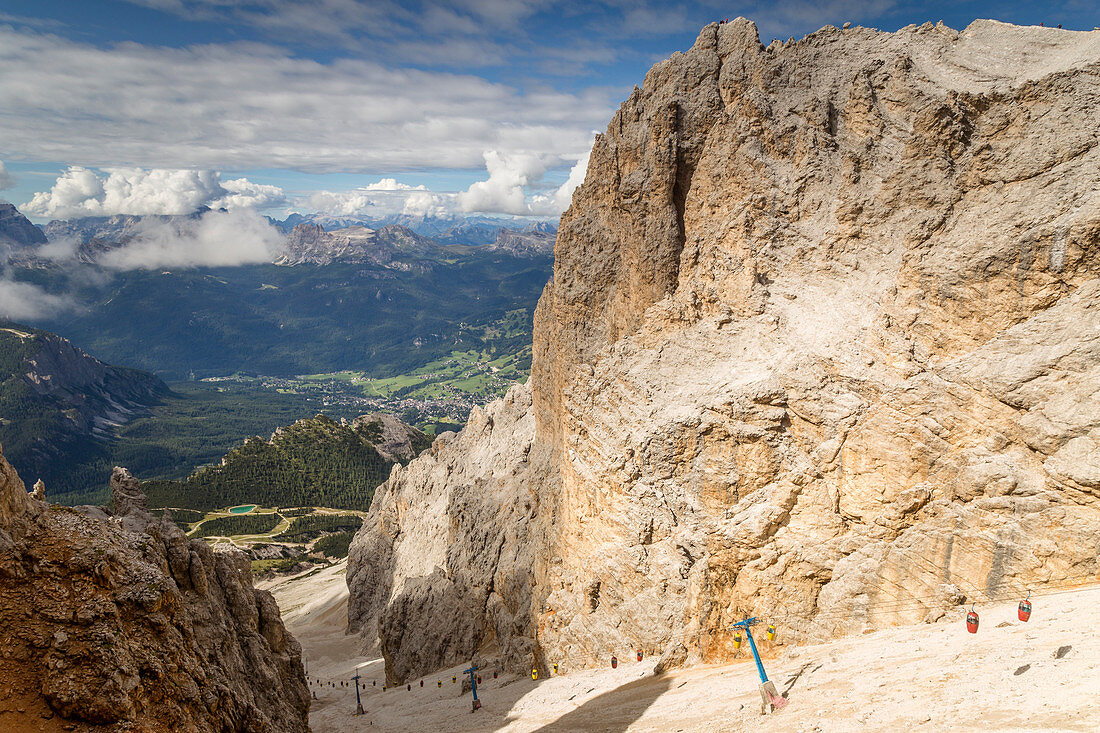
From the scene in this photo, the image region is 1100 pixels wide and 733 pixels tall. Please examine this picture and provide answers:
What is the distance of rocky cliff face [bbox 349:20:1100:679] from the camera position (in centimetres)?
2539

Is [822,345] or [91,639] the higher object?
[822,345]

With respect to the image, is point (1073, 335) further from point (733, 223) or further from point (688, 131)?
point (688, 131)

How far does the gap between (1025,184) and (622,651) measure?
36.5 metres

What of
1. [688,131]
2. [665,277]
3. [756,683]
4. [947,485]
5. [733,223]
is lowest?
[756,683]

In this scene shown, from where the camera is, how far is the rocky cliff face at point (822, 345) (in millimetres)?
25391

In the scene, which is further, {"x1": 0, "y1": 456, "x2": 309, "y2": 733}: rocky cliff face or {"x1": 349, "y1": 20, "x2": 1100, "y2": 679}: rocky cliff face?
{"x1": 349, "y1": 20, "x2": 1100, "y2": 679}: rocky cliff face

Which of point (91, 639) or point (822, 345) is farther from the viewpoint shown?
point (822, 345)

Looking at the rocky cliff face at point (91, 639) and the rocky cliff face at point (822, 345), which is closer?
the rocky cliff face at point (91, 639)

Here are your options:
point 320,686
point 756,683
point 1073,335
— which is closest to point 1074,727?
point 756,683

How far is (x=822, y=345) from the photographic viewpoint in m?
32.4

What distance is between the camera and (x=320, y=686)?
68.0 meters

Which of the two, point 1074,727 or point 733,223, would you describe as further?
point 733,223

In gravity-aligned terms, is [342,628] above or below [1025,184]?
below

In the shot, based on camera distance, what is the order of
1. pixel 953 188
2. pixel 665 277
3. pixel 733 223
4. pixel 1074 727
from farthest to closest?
pixel 665 277 < pixel 733 223 < pixel 953 188 < pixel 1074 727
